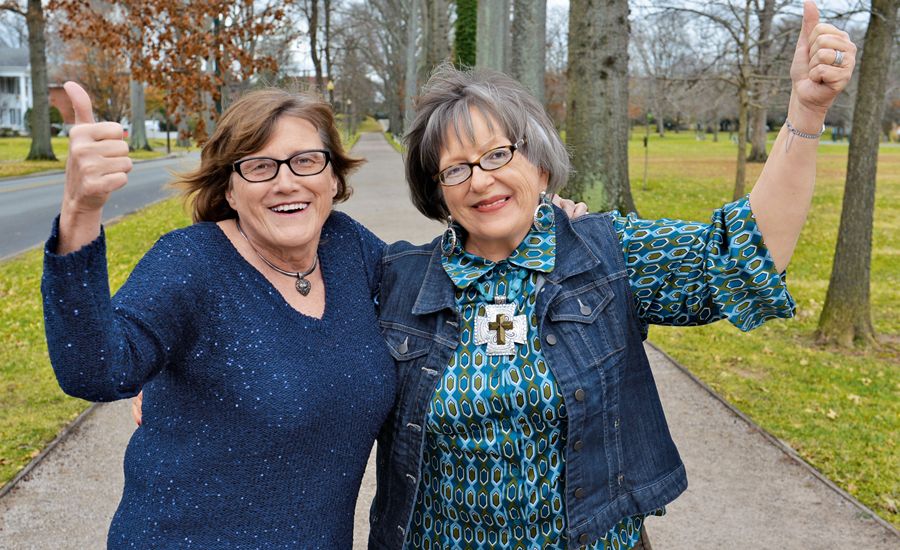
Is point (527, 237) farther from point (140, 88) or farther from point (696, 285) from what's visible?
point (140, 88)

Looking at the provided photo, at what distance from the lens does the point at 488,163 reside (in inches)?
94.7

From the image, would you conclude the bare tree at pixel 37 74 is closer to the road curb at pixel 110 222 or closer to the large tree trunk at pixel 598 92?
the road curb at pixel 110 222

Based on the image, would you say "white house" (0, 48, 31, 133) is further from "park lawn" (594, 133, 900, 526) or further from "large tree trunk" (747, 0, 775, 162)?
"park lawn" (594, 133, 900, 526)

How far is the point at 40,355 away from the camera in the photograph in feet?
25.2

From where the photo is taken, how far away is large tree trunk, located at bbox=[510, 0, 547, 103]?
459 inches

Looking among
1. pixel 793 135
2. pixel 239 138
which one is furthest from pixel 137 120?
pixel 793 135

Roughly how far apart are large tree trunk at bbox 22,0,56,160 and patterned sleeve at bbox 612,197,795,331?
3414 cm

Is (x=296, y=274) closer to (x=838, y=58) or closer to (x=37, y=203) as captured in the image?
(x=838, y=58)

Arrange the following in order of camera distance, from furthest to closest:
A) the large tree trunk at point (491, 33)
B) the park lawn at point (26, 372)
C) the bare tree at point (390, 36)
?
1. the bare tree at point (390, 36)
2. the large tree trunk at point (491, 33)
3. the park lawn at point (26, 372)

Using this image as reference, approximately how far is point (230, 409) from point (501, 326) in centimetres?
70

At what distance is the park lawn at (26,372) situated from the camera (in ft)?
18.3

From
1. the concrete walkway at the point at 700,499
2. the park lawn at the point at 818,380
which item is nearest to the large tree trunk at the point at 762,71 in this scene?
the park lawn at the point at 818,380

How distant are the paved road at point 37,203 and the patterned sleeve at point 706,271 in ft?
32.1

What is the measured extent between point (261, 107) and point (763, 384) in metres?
5.43
